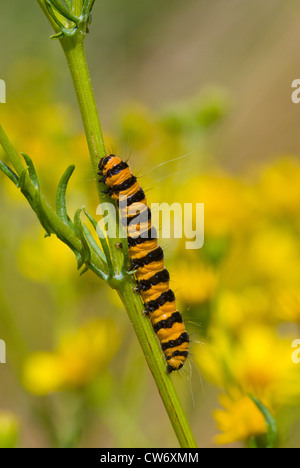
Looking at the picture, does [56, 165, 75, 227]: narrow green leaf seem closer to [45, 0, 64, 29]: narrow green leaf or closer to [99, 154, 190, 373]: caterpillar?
[99, 154, 190, 373]: caterpillar

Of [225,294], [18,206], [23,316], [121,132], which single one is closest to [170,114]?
[121,132]

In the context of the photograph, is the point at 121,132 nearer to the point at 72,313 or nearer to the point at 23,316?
the point at 72,313

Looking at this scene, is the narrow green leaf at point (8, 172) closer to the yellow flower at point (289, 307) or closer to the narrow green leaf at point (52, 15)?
the narrow green leaf at point (52, 15)

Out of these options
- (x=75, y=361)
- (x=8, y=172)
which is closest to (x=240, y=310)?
(x=75, y=361)

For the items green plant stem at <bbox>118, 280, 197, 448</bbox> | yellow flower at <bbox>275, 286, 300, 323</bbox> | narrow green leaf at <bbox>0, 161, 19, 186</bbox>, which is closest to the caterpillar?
green plant stem at <bbox>118, 280, 197, 448</bbox>

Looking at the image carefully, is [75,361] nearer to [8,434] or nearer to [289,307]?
[8,434]
